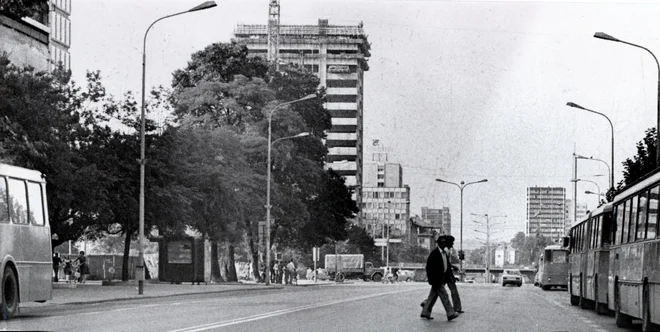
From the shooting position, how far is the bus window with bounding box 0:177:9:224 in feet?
75.6

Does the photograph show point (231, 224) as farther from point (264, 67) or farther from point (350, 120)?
point (350, 120)

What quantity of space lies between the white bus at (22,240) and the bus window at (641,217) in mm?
11748

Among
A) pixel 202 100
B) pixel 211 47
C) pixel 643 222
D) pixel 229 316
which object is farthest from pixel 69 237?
pixel 643 222

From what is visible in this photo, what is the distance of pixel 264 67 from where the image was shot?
2904 inches

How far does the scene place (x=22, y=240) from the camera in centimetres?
2420

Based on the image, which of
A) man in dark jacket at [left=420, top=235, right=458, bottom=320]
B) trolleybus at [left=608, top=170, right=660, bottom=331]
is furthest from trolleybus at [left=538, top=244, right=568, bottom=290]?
man in dark jacket at [left=420, top=235, right=458, bottom=320]

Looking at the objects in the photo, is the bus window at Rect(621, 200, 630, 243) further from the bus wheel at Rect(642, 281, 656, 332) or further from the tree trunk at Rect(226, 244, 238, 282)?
the tree trunk at Rect(226, 244, 238, 282)

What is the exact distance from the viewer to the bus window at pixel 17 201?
77.6 feet

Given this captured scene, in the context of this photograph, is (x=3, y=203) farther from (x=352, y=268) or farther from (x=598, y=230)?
(x=352, y=268)

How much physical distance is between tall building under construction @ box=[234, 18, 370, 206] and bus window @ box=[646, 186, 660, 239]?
494 ft

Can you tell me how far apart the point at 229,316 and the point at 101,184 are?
25.2 m

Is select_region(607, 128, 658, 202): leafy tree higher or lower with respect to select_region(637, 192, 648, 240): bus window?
higher

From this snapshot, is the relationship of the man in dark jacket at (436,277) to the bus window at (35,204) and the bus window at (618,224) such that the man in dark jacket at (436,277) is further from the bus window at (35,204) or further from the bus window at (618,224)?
the bus window at (35,204)

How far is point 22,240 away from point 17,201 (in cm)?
83
